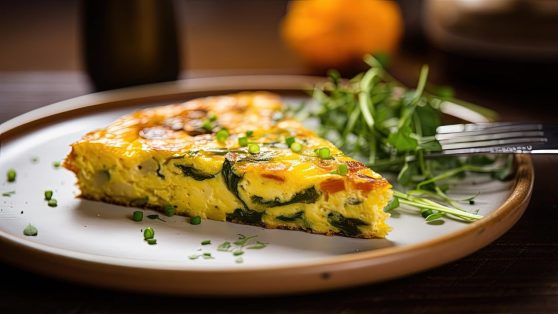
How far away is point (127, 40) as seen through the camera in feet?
15.3

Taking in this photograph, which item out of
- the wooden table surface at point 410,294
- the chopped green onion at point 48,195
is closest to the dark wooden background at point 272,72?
the wooden table surface at point 410,294

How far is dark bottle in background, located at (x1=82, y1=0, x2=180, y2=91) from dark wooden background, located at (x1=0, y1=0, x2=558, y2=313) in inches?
18.0

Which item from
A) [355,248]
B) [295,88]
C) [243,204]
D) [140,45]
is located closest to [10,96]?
[140,45]

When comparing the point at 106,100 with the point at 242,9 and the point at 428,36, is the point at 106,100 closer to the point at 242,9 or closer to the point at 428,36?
the point at 428,36

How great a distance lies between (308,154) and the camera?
3002 millimetres

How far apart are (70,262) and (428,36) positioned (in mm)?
4448

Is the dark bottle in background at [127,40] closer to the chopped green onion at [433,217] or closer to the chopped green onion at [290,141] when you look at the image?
the chopped green onion at [290,141]

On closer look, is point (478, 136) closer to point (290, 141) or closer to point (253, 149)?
point (290, 141)

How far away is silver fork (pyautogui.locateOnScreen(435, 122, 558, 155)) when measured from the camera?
308 centimetres

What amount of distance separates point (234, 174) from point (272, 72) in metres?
2.59

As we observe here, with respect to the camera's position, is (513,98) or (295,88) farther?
(513,98)

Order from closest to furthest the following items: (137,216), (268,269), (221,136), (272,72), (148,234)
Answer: (268,269), (148,234), (137,216), (221,136), (272,72)

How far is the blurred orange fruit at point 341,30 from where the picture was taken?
508cm

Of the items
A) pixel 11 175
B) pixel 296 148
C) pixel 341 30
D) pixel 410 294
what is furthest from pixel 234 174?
pixel 341 30
